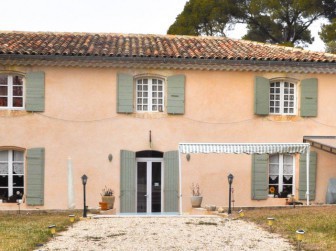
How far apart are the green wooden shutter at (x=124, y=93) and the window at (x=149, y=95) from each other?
22.6 inches

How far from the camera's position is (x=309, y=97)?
81.5ft

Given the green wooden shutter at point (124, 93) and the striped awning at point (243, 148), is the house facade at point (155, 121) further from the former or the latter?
the striped awning at point (243, 148)

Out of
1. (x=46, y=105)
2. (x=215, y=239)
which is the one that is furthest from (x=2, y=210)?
(x=215, y=239)

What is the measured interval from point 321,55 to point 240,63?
376 centimetres

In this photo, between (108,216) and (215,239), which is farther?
(108,216)

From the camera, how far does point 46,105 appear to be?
2386cm

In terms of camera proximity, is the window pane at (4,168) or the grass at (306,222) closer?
the grass at (306,222)

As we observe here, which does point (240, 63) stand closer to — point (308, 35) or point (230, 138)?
point (230, 138)

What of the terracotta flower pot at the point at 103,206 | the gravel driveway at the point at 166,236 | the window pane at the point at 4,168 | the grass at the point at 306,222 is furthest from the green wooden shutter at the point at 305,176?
the window pane at the point at 4,168

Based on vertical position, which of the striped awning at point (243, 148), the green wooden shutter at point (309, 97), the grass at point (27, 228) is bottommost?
the grass at point (27, 228)

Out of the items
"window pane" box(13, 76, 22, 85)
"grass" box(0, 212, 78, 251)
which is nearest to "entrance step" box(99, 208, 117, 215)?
"grass" box(0, 212, 78, 251)

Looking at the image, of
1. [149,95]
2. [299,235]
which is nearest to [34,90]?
[149,95]

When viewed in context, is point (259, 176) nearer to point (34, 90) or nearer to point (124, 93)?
point (124, 93)

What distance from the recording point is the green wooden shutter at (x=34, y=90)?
77.4 feet
